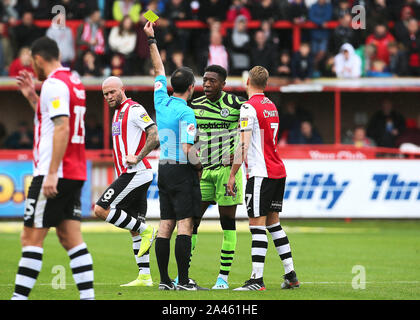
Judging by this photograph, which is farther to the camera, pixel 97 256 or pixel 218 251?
pixel 218 251

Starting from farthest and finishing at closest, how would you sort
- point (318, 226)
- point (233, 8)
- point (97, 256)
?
point (233, 8) → point (318, 226) → point (97, 256)

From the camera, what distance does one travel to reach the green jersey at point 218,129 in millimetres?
9820

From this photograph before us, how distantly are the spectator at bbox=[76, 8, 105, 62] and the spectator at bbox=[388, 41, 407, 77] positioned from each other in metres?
7.90

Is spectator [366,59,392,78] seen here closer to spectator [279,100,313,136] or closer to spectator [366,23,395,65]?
spectator [366,23,395,65]

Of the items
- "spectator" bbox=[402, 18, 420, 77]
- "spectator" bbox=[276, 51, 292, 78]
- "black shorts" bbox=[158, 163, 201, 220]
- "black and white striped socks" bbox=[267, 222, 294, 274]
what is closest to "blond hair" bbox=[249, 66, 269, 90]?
"black shorts" bbox=[158, 163, 201, 220]

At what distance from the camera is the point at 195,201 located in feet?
30.4

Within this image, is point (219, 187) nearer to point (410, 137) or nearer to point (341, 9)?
point (410, 137)

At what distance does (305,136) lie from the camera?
73.6 feet

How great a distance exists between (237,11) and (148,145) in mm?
14842

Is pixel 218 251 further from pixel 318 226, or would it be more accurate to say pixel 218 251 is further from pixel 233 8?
pixel 233 8

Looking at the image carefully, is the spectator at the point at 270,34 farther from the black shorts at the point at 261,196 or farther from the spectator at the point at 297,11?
the black shorts at the point at 261,196

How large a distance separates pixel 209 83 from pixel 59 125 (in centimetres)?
300

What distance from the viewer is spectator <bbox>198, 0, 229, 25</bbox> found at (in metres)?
23.9
